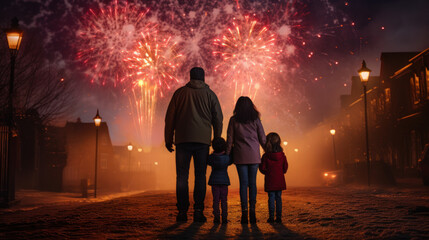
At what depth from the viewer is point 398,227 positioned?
5.51 meters

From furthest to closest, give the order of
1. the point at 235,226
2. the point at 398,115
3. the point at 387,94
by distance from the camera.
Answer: the point at 387,94, the point at 398,115, the point at 235,226

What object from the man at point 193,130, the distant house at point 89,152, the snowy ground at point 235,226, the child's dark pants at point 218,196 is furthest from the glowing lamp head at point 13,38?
the distant house at point 89,152

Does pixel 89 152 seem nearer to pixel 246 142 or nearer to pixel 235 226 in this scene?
pixel 246 142

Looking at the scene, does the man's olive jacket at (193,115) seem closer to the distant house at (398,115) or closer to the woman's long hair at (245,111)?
the woman's long hair at (245,111)

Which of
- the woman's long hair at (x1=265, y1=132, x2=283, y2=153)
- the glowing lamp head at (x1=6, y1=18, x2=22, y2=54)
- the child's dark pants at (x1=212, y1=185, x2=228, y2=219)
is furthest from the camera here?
the glowing lamp head at (x1=6, y1=18, x2=22, y2=54)

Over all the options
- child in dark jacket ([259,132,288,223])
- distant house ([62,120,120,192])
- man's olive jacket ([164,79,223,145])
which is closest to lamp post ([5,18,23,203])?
man's olive jacket ([164,79,223,145])

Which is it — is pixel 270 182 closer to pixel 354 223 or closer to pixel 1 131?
pixel 354 223

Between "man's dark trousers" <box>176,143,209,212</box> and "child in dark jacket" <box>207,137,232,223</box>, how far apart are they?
0.14 meters

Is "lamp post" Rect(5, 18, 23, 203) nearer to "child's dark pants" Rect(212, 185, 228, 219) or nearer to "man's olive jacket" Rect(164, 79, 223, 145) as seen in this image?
"man's olive jacket" Rect(164, 79, 223, 145)

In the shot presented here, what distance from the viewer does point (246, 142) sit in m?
6.27

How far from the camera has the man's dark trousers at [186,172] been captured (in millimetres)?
6078

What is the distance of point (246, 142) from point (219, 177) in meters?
0.66

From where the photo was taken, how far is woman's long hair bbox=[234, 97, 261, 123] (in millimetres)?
6328

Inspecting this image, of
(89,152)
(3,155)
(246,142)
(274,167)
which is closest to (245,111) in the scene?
(246,142)
